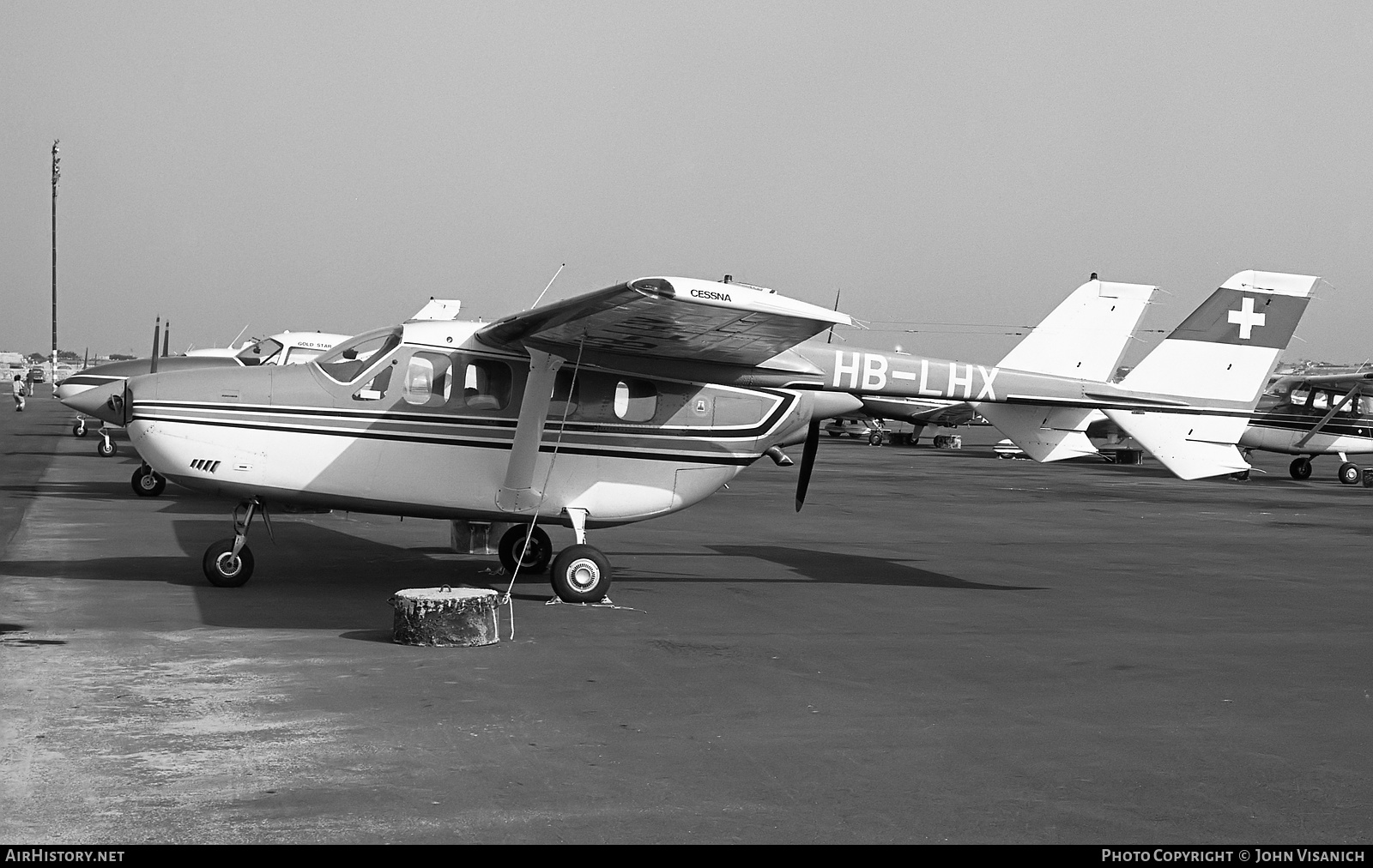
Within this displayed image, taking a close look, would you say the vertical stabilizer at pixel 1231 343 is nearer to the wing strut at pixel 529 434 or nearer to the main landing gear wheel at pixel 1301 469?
the wing strut at pixel 529 434

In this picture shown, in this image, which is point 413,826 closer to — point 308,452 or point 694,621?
point 694,621

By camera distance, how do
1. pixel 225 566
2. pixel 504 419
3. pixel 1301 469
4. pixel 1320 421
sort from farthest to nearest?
pixel 1301 469
pixel 1320 421
pixel 504 419
pixel 225 566

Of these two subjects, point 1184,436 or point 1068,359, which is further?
point 1068,359

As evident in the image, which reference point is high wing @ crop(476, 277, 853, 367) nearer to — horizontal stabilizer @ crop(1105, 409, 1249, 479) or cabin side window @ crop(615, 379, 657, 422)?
cabin side window @ crop(615, 379, 657, 422)

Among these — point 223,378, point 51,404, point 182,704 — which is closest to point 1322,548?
point 223,378

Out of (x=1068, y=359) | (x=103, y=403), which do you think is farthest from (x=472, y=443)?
(x=103, y=403)

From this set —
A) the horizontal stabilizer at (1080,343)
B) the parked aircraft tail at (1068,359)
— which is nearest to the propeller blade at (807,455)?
the parked aircraft tail at (1068,359)

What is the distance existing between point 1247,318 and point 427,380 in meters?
8.83

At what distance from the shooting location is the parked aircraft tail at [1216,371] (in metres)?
13.5

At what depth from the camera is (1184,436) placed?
44.3 ft

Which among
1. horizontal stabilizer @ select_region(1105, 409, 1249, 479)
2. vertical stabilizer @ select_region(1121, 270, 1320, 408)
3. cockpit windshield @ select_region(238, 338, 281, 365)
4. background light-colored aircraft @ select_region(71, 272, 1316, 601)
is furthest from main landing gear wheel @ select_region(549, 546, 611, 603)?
cockpit windshield @ select_region(238, 338, 281, 365)

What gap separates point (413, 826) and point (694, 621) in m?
5.41

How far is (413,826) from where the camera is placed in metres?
4.93

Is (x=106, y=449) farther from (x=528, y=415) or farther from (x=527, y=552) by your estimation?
(x=528, y=415)
